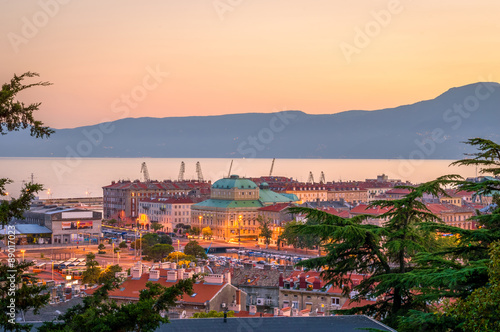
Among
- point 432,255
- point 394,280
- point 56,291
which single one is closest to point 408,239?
point 394,280

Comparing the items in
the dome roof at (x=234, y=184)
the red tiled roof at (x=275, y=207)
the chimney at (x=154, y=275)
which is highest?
the dome roof at (x=234, y=184)

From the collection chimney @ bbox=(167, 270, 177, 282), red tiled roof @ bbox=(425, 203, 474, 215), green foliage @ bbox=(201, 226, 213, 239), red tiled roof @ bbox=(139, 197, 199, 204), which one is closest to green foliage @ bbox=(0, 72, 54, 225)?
chimney @ bbox=(167, 270, 177, 282)

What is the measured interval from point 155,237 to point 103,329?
5540 centimetres

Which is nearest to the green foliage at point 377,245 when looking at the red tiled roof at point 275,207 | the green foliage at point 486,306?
the green foliage at point 486,306

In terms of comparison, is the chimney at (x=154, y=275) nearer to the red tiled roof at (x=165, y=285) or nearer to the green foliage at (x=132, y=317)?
the red tiled roof at (x=165, y=285)

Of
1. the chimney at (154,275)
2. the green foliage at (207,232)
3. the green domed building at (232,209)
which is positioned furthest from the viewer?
the green domed building at (232,209)

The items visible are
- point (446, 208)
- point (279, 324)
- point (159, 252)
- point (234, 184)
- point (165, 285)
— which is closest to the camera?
point (279, 324)

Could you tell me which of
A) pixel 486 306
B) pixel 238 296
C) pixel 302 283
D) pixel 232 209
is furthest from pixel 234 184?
pixel 486 306

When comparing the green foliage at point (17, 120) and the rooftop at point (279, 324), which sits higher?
the green foliage at point (17, 120)

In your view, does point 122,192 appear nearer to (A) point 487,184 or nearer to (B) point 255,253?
(B) point 255,253

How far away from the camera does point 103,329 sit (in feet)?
23.2

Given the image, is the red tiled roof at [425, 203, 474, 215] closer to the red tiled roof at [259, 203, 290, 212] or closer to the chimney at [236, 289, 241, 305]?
the red tiled roof at [259, 203, 290, 212]

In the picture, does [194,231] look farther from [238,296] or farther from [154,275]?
[238,296]

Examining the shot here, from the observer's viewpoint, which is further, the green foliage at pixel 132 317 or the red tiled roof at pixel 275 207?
the red tiled roof at pixel 275 207
